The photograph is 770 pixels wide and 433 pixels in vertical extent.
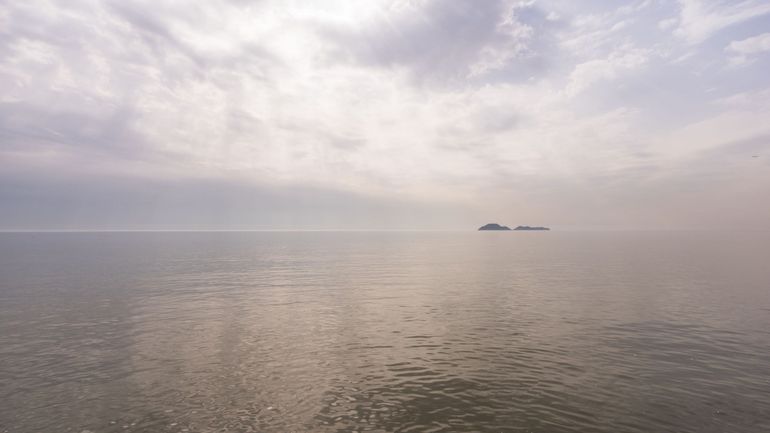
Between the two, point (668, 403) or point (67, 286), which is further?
point (67, 286)

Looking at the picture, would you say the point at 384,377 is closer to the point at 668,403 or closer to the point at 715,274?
the point at 668,403

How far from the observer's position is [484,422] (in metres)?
22.5

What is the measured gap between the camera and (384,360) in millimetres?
32969

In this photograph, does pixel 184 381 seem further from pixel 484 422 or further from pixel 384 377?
pixel 484 422

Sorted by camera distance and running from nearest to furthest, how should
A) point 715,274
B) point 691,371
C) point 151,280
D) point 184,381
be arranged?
point 184,381
point 691,371
point 151,280
point 715,274

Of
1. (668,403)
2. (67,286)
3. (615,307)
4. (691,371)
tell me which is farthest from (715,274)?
(67,286)

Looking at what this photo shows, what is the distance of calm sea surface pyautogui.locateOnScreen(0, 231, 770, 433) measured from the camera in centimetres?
2305

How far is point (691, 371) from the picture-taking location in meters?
30.1

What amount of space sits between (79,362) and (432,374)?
27091mm

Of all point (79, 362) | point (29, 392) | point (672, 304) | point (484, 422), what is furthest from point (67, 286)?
point (672, 304)

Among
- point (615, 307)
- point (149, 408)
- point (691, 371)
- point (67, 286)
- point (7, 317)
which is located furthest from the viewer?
point (67, 286)

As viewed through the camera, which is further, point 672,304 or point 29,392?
point 672,304

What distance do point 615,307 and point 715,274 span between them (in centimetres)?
5267

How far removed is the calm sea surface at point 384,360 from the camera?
23047 millimetres
